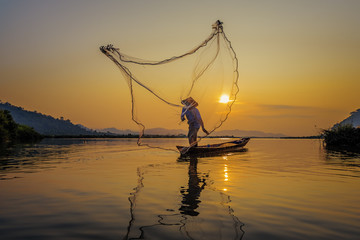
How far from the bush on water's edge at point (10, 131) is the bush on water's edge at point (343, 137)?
7945cm

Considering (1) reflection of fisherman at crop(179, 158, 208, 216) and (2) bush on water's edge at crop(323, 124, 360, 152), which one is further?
(2) bush on water's edge at crop(323, 124, 360, 152)

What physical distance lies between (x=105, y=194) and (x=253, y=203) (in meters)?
6.05

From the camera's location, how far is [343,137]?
60562mm

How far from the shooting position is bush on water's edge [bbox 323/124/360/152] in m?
58.3

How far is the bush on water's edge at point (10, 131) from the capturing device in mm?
90375

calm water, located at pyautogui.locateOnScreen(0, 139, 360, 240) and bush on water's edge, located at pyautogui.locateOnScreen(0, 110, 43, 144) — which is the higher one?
bush on water's edge, located at pyautogui.locateOnScreen(0, 110, 43, 144)

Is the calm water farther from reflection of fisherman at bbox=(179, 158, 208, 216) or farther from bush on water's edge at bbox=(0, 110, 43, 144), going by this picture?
bush on water's edge at bbox=(0, 110, 43, 144)

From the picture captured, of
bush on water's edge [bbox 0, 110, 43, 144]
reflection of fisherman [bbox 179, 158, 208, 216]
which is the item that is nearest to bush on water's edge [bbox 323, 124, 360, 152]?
reflection of fisherman [bbox 179, 158, 208, 216]

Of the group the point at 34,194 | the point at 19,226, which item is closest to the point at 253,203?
the point at 19,226

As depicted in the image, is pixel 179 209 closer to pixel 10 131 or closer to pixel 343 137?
pixel 343 137

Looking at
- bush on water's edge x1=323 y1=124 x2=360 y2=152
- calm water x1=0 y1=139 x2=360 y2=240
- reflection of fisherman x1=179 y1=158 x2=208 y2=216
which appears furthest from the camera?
A: bush on water's edge x1=323 y1=124 x2=360 y2=152

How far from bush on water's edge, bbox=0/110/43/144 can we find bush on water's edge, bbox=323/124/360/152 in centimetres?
7945

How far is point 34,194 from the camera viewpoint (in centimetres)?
1341

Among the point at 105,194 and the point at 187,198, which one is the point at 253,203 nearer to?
the point at 187,198
